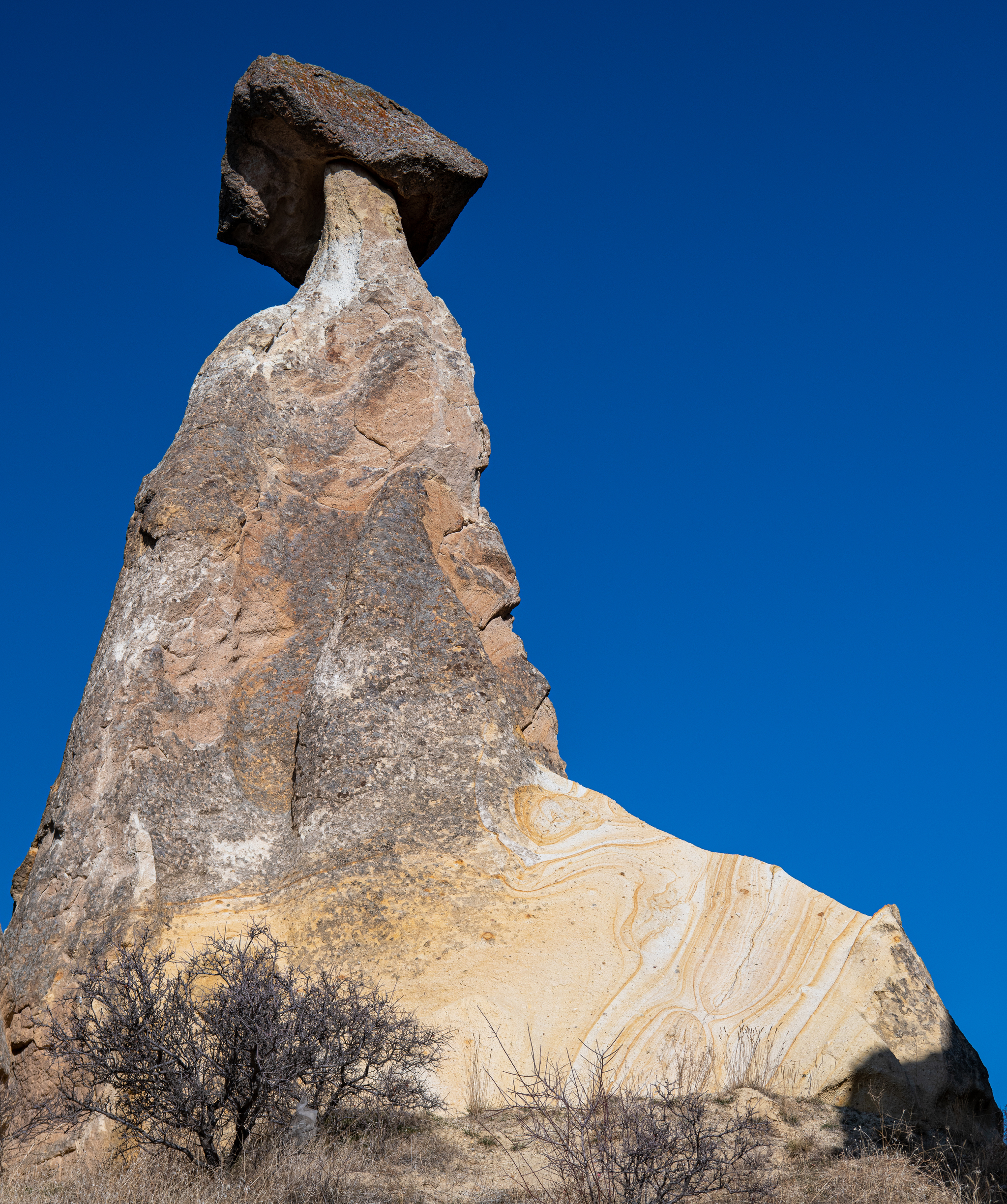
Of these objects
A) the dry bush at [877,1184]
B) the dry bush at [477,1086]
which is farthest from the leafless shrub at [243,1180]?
the dry bush at [877,1184]

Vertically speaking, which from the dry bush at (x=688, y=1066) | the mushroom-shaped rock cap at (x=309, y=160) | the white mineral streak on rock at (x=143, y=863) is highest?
the mushroom-shaped rock cap at (x=309, y=160)

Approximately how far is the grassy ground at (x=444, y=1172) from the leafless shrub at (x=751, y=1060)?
0.23ft

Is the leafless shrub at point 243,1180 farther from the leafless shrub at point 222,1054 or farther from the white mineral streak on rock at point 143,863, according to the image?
the white mineral streak on rock at point 143,863

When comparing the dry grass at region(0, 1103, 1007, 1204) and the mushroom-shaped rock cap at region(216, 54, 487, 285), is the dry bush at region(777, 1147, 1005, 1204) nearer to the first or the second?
the dry grass at region(0, 1103, 1007, 1204)

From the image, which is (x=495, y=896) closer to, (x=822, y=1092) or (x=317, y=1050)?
(x=317, y=1050)

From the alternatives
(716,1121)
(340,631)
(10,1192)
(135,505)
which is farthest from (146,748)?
(716,1121)

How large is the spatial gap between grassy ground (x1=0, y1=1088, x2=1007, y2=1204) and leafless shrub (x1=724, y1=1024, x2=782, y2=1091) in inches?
2.8

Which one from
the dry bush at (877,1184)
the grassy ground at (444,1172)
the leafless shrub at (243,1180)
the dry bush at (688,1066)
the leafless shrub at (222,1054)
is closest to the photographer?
the leafless shrub at (243,1180)

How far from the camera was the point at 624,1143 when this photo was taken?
15.2 ft

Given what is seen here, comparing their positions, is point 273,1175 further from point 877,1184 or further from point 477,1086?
point 877,1184

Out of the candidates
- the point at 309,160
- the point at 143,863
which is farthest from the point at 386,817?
the point at 309,160

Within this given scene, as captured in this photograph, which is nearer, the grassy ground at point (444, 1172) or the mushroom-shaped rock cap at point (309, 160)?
the grassy ground at point (444, 1172)

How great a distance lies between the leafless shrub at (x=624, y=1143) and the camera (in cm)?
454

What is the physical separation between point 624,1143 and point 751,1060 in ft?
6.65
